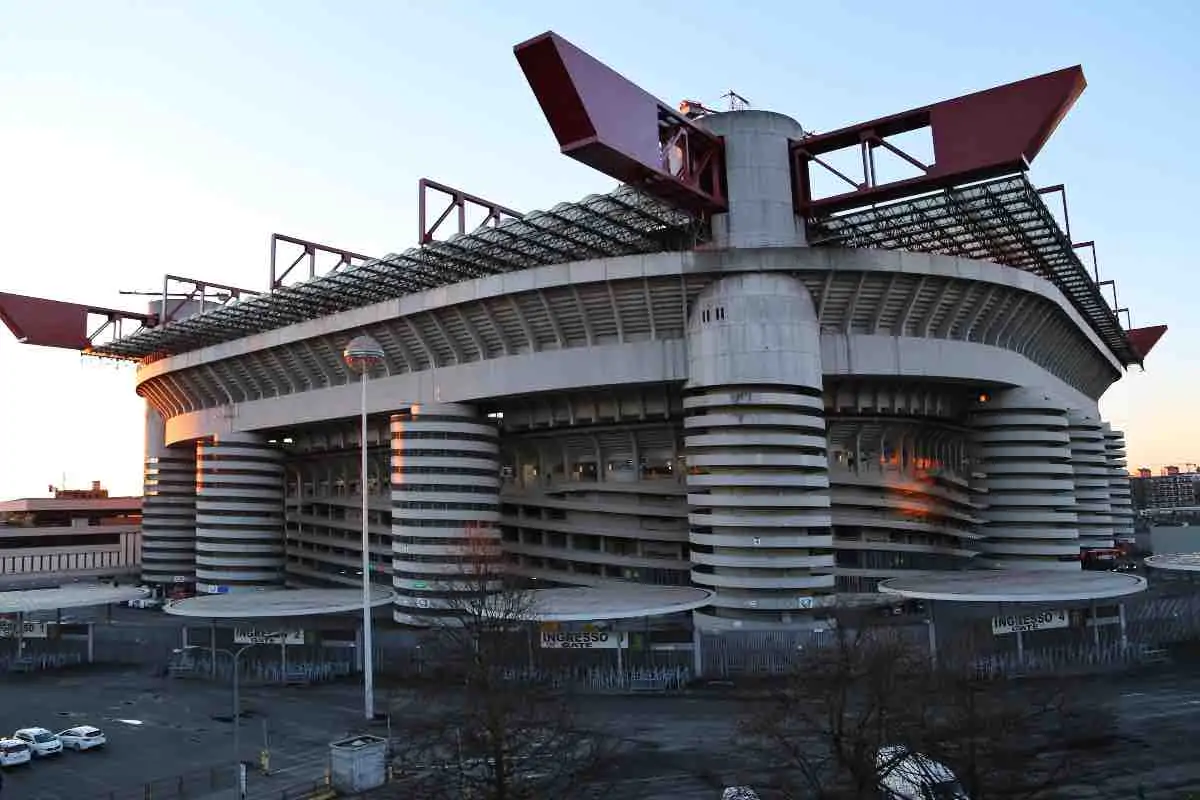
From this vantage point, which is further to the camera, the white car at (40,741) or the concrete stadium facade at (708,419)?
the concrete stadium facade at (708,419)

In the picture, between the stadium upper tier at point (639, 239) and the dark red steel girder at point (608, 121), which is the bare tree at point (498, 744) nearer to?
the dark red steel girder at point (608, 121)

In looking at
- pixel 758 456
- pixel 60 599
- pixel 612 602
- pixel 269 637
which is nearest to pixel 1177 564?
pixel 758 456

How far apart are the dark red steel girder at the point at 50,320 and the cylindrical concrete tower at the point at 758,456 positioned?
2473 inches

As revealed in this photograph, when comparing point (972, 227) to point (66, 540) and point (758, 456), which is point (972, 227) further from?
point (66, 540)

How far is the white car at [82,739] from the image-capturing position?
34875 millimetres

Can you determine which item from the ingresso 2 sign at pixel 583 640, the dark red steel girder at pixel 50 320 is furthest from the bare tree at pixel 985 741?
the dark red steel girder at pixel 50 320

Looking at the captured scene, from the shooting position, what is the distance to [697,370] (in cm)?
5041

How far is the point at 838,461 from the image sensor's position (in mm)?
59969

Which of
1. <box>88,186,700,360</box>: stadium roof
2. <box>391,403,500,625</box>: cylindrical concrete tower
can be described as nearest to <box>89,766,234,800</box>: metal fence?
<box>391,403,500,625</box>: cylindrical concrete tower

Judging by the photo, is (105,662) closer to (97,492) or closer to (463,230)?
(463,230)

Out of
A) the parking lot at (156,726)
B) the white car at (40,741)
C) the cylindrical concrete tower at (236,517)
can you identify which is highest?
the cylindrical concrete tower at (236,517)

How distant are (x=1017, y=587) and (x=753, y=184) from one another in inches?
968

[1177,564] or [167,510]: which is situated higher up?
[167,510]

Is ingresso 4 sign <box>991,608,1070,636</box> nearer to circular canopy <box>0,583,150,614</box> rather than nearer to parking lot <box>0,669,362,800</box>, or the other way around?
parking lot <box>0,669,362,800</box>
